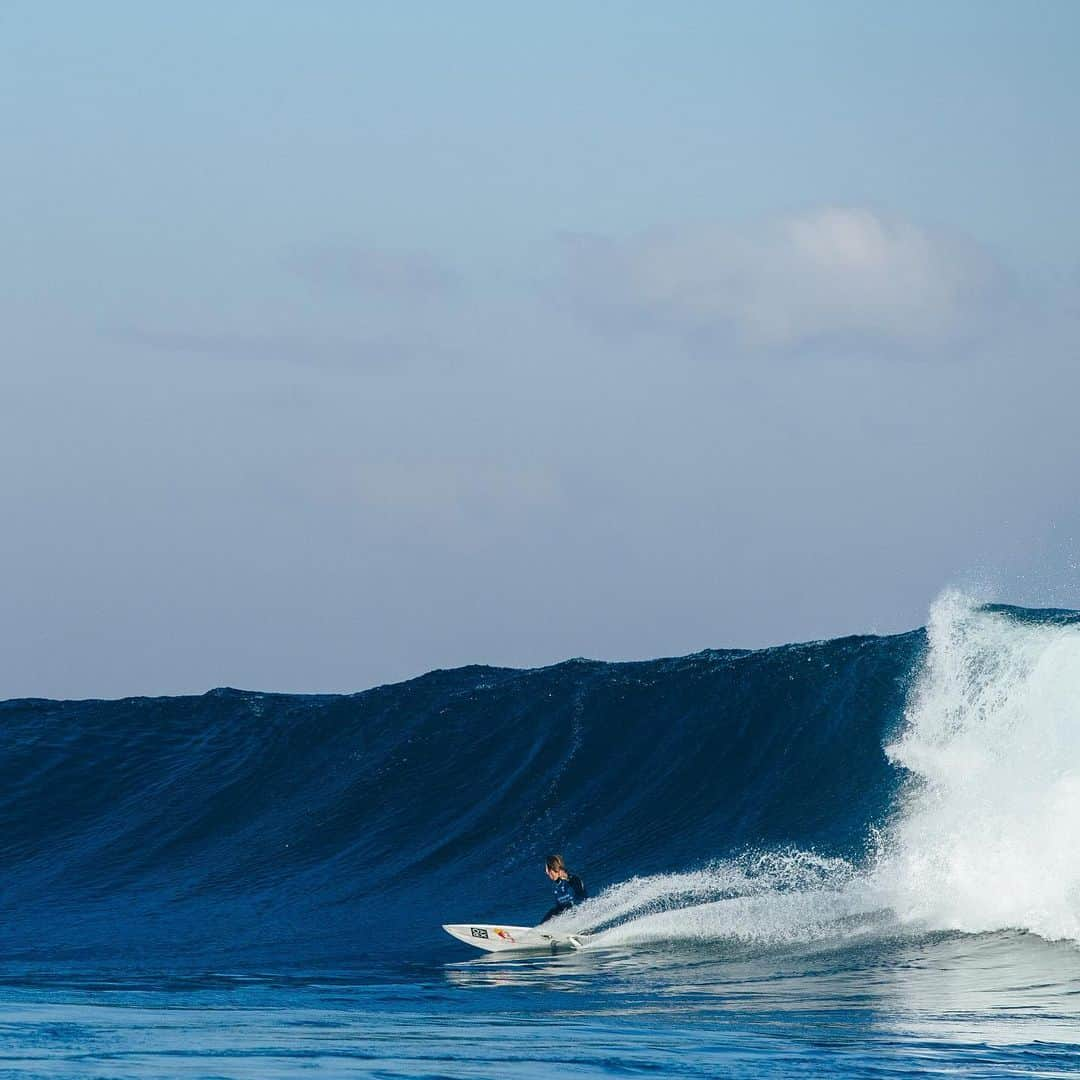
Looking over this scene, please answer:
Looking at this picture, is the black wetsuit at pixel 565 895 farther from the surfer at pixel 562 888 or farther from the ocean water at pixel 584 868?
the ocean water at pixel 584 868

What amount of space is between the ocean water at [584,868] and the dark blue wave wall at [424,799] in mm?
59

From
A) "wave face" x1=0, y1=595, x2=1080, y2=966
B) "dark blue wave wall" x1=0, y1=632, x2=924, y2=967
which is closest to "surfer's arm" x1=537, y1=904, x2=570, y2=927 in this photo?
"wave face" x1=0, y1=595, x2=1080, y2=966

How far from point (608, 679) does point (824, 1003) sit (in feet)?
41.3

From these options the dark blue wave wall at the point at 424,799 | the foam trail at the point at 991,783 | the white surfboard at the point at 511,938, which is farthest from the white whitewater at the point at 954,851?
the dark blue wave wall at the point at 424,799

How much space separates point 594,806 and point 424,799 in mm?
2521

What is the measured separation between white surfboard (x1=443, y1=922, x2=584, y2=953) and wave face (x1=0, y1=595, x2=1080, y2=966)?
369 mm

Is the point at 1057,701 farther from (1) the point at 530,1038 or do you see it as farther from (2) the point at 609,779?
(1) the point at 530,1038

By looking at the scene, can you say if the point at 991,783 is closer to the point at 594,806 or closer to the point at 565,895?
the point at 565,895

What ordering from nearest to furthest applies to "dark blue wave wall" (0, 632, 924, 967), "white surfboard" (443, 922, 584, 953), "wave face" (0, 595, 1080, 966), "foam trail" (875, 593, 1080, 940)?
"foam trail" (875, 593, 1080, 940)
"white surfboard" (443, 922, 584, 953)
"wave face" (0, 595, 1080, 966)
"dark blue wave wall" (0, 632, 924, 967)

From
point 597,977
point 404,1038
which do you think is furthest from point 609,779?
point 404,1038

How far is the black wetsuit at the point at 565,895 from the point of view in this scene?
14.5 metres

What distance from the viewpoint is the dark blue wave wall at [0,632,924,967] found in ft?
55.3

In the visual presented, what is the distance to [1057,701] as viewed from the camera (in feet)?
49.0

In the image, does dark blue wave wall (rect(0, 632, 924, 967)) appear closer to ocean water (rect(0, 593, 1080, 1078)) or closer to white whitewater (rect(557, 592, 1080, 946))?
ocean water (rect(0, 593, 1080, 1078))
